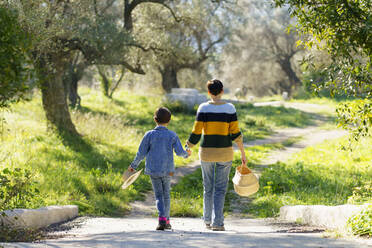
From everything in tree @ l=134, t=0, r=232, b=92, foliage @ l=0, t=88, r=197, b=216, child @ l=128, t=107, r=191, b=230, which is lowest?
foliage @ l=0, t=88, r=197, b=216

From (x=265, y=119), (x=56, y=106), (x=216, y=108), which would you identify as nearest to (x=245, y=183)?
(x=216, y=108)

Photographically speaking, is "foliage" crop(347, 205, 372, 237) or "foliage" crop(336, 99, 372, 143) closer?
"foliage" crop(347, 205, 372, 237)

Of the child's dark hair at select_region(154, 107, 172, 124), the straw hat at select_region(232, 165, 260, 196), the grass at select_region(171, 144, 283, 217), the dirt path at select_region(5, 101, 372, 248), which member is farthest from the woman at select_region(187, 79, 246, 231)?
the grass at select_region(171, 144, 283, 217)

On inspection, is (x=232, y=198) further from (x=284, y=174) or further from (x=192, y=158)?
(x=192, y=158)

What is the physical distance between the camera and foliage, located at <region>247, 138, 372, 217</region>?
Answer: 8.59 metres

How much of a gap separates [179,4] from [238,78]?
71.1 ft

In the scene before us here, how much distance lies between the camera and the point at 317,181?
10.2 meters

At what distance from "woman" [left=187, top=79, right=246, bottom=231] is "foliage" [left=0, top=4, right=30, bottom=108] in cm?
253

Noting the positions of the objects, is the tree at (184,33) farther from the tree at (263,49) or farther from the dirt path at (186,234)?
the dirt path at (186,234)

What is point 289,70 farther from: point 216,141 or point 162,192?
point 162,192

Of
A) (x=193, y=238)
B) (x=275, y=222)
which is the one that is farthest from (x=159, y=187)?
(x=275, y=222)

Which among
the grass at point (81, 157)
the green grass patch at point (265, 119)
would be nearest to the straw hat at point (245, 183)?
the grass at point (81, 157)

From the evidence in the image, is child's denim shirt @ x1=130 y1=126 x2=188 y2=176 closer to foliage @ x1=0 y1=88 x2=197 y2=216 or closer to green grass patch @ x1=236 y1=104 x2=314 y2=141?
foliage @ x1=0 y1=88 x2=197 y2=216

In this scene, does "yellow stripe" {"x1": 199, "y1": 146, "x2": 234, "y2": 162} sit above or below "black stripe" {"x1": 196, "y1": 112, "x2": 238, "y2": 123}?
below
